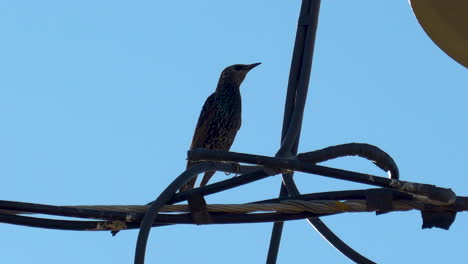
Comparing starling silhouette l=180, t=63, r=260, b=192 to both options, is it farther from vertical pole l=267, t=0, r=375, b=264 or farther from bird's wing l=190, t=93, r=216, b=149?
vertical pole l=267, t=0, r=375, b=264

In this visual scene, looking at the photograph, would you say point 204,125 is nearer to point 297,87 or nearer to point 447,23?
point 297,87

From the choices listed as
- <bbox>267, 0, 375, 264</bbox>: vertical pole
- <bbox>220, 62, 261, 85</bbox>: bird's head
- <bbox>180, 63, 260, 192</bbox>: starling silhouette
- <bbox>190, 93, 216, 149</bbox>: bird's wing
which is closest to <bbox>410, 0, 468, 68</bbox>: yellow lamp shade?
<bbox>267, 0, 375, 264</bbox>: vertical pole

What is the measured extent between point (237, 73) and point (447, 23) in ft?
25.7

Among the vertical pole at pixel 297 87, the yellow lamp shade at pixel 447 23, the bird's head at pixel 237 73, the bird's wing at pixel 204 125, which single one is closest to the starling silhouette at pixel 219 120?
the bird's wing at pixel 204 125

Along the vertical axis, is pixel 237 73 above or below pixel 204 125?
above

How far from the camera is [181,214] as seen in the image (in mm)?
2799

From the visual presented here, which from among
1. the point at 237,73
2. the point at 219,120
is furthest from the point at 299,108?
the point at 237,73

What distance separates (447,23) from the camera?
8.95 ft

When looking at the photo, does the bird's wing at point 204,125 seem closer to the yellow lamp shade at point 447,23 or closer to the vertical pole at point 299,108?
the vertical pole at point 299,108

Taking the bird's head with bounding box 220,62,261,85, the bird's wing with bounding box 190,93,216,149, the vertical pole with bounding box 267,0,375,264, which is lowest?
the vertical pole with bounding box 267,0,375,264

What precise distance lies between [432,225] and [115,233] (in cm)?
85

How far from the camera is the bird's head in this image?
1048 centimetres

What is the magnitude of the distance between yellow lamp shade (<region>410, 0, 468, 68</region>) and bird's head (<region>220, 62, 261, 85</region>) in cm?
774

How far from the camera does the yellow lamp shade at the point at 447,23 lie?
107 inches
